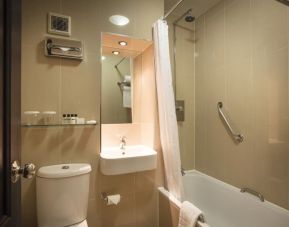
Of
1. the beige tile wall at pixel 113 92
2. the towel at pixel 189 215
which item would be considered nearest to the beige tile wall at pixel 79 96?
the beige tile wall at pixel 113 92

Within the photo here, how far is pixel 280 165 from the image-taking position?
5.19 ft

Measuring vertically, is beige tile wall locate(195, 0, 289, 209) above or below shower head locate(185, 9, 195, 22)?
below

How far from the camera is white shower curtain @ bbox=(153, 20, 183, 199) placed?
1.74 m

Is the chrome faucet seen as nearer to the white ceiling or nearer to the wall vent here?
the wall vent

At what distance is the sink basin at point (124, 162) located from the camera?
1562 millimetres

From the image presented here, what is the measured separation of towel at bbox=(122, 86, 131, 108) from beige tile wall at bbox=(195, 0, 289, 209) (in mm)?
896

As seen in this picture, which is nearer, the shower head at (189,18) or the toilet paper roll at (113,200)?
the toilet paper roll at (113,200)

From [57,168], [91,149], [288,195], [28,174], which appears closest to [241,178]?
[288,195]

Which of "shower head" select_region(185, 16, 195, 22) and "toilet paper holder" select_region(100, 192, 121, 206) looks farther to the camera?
"shower head" select_region(185, 16, 195, 22)

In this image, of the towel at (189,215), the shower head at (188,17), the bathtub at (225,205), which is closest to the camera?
the towel at (189,215)

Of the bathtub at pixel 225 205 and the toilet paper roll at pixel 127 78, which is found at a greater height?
the toilet paper roll at pixel 127 78

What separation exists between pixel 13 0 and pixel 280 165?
1.99 meters

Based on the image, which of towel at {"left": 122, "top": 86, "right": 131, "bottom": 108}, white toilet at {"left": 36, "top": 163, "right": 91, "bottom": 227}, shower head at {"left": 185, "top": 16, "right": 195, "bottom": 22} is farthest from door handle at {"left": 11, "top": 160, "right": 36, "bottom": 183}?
shower head at {"left": 185, "top": 16, "right": 195, "bottom": 22}

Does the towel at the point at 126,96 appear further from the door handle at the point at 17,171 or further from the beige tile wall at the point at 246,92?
the door handle at the point at 17,171
